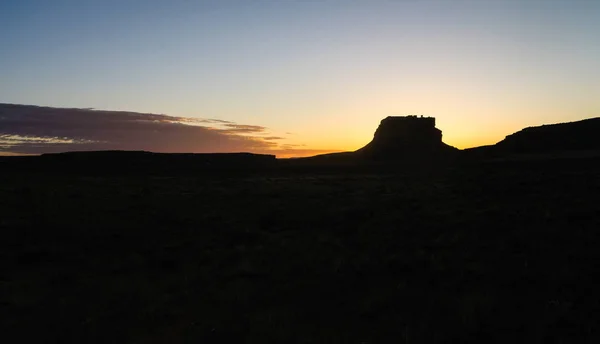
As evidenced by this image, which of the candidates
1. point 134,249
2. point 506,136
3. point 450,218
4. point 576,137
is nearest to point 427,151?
point 506,136

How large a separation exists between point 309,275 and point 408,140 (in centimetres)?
8964

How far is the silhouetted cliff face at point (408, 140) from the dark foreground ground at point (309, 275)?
74.5 m

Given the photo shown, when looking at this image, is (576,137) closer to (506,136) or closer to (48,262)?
(506,136)

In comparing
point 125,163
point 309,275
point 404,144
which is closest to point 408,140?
point 404,144

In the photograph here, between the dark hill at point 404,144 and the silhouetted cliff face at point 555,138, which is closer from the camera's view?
the silhouetted cliff face at point 555,138

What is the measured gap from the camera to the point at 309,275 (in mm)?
10930

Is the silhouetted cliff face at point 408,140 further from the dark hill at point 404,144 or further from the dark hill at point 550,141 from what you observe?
the dark hill at point 550,141

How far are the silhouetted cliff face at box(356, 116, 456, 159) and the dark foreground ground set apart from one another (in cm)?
7449

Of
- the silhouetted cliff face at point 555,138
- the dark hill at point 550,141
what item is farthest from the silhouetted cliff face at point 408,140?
the silhouetted cliff face at point 555,138

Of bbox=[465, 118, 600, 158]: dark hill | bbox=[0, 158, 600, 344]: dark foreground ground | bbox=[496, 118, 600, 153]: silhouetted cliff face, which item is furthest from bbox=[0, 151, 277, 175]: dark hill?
bbox=[496, 118, 600, 153]: silhouetted cliff face

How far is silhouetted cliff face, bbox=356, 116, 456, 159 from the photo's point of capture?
311 feet

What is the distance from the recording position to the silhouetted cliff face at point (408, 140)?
94938mm

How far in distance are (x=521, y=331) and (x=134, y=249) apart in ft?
38.6

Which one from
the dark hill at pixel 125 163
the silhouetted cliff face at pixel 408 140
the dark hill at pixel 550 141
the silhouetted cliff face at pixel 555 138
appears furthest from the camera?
the silhouetted cliff face at pixel 408 140
